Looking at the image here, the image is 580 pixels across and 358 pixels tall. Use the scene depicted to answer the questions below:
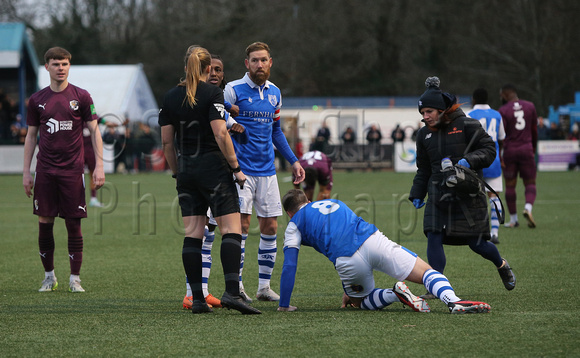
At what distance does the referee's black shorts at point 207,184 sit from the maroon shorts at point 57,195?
6.28 feet

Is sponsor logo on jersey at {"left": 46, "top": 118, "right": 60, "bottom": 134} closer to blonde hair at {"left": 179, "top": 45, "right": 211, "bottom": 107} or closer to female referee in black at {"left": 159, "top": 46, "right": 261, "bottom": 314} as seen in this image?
female referee in black at {"left": 159, "top": 46, "right": 261, "bottom": 314}

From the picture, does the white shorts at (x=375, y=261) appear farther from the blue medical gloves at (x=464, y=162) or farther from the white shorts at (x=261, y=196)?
the white shorts at (x=261, y=196)

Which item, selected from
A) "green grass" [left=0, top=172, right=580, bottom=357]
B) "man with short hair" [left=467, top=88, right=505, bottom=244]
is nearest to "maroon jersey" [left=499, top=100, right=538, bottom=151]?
"green grass" [left=0, top=172, right=580, bottom=357]

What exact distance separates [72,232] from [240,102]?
224cm

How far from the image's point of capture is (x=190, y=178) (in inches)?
239

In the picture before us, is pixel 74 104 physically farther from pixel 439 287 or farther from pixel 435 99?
pixel 439 287

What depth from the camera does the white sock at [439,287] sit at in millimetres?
5875

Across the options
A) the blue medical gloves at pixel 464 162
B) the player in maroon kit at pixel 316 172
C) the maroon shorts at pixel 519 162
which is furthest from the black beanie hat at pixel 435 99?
the maroon shorts at pixel 519 162

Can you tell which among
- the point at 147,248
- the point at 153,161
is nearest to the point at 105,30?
the point at 153,161

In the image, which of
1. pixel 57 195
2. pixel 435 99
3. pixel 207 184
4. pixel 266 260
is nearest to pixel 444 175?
pixel 435 99

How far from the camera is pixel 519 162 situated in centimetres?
1309

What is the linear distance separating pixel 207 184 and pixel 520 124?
321 inches

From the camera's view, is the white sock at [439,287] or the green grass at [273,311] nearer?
the green grass at [273,311]

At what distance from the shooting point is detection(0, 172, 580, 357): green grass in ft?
16.1
